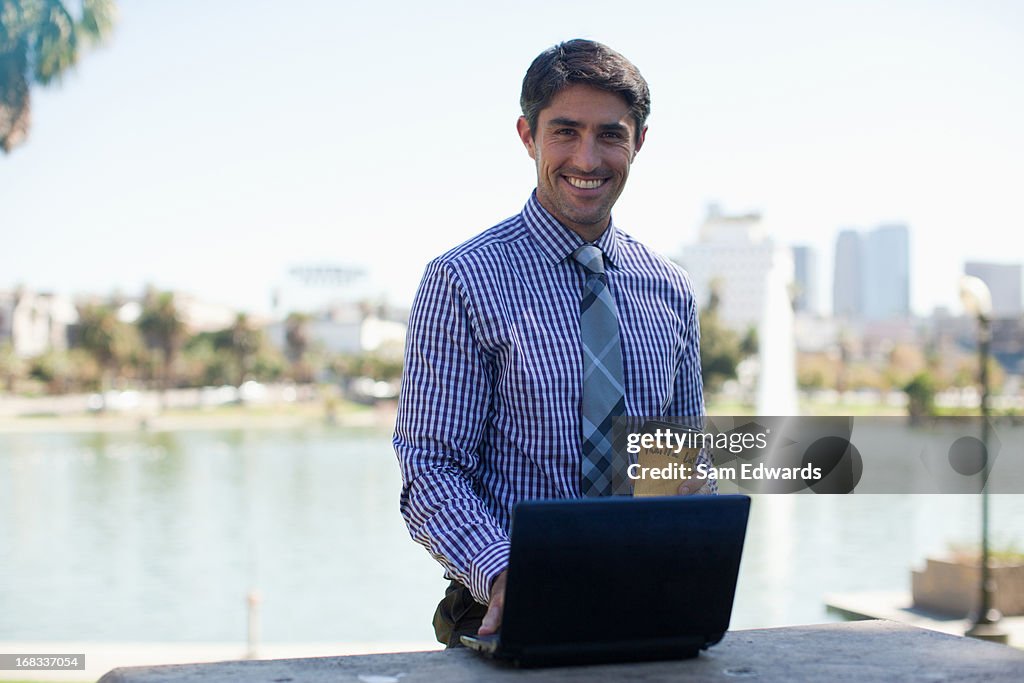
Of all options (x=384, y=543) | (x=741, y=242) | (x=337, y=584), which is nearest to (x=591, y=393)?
(x=337, y=584)

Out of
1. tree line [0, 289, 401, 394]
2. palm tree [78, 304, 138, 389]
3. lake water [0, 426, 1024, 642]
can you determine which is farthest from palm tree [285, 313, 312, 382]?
palm tree [78, 304, 138, 389]

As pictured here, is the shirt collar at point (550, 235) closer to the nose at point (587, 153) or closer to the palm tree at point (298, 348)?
the nose at point (587, 153)

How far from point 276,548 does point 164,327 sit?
32367 millimetres

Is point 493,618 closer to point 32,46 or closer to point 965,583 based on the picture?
point 32,46

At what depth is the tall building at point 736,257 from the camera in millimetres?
110625

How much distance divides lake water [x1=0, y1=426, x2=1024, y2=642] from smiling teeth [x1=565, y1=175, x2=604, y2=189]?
48.3 feet

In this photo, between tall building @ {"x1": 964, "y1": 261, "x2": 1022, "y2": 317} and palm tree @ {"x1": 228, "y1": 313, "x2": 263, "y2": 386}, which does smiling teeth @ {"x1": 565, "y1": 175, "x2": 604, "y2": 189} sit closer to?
palm tree @ {"x1": 228, "y1": 313, "x2": 263, "y2": 386}

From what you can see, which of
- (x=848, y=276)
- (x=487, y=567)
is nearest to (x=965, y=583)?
(x=487, y=567)

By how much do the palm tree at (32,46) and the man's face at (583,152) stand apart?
37.3ft

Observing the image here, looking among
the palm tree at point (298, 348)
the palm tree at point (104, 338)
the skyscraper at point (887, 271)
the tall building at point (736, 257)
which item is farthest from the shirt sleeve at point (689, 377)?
the skyscraper at point (887, 271)

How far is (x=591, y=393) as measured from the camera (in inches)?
72.0

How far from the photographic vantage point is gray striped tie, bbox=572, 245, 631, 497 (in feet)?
5.93

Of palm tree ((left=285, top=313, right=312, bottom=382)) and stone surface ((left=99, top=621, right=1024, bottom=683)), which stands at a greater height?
palm tree ((left=285, top=313, right=312, bottom=382))

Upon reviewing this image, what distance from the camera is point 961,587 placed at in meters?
13.4
